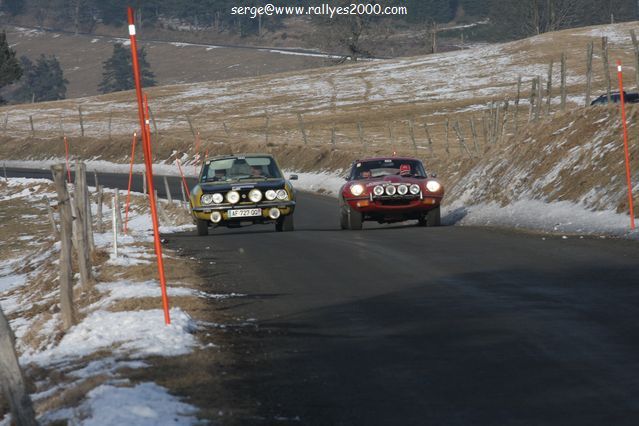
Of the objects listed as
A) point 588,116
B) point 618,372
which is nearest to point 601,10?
point 588,116

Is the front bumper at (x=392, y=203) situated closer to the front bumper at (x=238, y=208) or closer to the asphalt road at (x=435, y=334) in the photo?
the front bumper at (x=238, y=208)

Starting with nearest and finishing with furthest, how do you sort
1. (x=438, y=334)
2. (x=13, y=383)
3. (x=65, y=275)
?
1. (x=13, y=383)
2. (x=438, y=334)
3. (x=65, y=275)

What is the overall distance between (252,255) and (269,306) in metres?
5.50

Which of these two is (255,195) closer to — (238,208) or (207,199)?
(238,208)

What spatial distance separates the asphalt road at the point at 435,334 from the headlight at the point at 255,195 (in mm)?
4506

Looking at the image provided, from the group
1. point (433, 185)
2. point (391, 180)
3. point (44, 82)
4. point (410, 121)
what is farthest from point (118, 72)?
point (433, 185)

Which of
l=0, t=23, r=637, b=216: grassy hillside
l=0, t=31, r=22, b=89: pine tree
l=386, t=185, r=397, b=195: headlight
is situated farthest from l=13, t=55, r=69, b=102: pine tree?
l=386, t=185, r=397, b=195: headlight

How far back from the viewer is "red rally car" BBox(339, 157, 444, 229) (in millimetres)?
21938

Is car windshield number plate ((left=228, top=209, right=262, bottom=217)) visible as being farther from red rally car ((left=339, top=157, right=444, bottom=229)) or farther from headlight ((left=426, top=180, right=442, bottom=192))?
headlight ((left=426, top=180, right=442, bottom=192))

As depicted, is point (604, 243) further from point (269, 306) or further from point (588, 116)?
point (588, 116)

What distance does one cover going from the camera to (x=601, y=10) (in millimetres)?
152125

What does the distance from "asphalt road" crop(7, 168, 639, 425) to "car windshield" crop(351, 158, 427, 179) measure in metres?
5.62

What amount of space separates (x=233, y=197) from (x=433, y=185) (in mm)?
3664

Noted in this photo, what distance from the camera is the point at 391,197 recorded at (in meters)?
22.0
